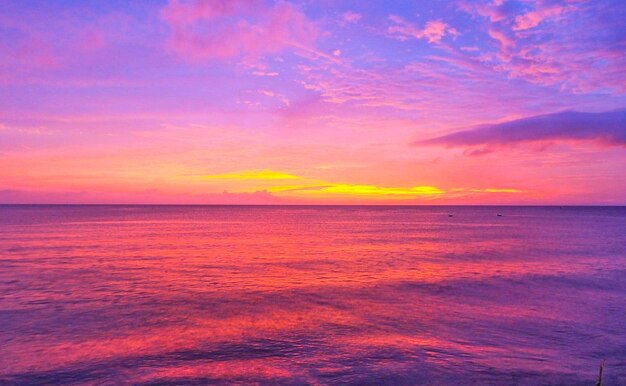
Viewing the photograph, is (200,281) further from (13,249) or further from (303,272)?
(13,249)

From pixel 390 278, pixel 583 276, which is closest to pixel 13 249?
pixel 390 278

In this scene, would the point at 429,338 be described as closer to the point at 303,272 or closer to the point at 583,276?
the point at 303,272

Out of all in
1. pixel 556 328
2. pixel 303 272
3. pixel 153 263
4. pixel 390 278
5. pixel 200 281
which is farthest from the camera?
pixel 153 263

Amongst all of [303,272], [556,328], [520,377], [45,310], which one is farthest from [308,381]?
[303,272]

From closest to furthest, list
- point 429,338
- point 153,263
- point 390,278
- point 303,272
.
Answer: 1. point 429,338
2. point 390,278
3. point 303,272
4. point 153,263

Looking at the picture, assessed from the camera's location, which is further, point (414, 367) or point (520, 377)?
point (414, 367)

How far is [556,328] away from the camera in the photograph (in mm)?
17969

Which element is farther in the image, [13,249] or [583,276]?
[13,249]

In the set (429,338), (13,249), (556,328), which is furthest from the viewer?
(13,249)

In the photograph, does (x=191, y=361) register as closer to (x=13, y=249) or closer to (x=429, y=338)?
(x=429, y=338)

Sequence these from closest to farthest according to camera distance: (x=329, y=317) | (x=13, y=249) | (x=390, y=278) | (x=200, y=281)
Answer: (x=329, y=317) < (x=200, y=281) < (x=390, y=278) < (x=13, y=249)

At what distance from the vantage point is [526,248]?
5147 centimetres

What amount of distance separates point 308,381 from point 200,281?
17.2 metres

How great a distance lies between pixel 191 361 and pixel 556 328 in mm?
14657
